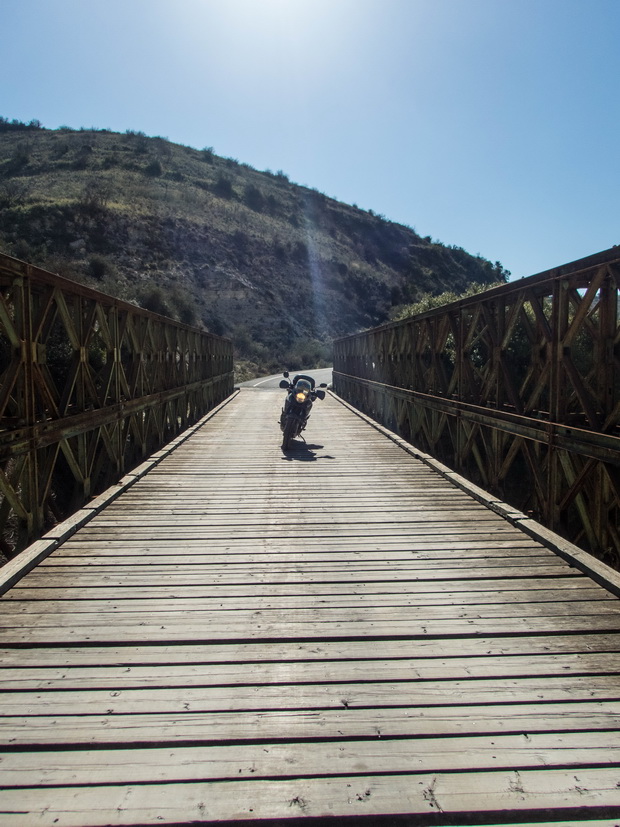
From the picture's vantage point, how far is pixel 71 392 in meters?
5.76

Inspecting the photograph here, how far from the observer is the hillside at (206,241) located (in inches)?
1634

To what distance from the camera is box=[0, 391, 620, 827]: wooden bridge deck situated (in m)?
2.18

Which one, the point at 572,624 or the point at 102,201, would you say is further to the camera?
the point at 102,201

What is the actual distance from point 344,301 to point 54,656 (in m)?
59.7

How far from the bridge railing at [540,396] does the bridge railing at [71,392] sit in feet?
14.0

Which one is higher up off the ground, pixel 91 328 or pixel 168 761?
pixel 91 328

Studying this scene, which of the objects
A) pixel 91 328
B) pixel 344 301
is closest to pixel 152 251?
pixel 344 301

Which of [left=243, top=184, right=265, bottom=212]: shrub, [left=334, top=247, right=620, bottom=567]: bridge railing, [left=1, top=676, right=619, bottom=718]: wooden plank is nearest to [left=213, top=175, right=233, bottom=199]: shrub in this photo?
[left=243, top=184, right=265, bottom=212]: shrub

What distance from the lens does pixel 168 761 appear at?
234cm

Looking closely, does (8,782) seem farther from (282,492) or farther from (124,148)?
(124,148)

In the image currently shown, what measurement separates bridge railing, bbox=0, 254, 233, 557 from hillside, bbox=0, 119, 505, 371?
2369 centimetres

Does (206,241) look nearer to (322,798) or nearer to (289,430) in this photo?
(289,430)

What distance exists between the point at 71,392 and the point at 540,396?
5.63 meters

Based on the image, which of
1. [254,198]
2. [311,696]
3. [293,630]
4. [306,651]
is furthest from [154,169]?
[311,696]
